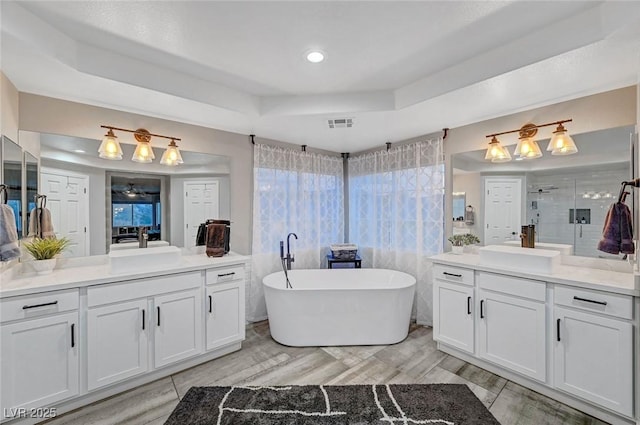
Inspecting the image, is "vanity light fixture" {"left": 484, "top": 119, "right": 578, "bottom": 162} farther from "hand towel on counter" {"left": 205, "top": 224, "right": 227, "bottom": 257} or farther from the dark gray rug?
"hand towel on counter" {"left": 205, "top": 224, "right": 227, "bottom": 257}

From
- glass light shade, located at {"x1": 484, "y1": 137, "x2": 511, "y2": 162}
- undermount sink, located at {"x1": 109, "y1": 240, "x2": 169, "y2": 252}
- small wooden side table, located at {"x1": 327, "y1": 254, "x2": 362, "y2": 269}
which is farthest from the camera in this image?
small wooden side table, located at {"x1": 327, "y1": 254, "x2": 362, "y2": 269}

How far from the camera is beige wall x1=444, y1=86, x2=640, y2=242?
2.10 meters

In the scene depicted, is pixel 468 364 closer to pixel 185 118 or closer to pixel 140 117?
pixel 185 118

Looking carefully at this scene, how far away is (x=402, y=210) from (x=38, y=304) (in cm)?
348

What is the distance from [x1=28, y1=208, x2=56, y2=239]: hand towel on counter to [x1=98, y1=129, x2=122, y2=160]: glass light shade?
612mm

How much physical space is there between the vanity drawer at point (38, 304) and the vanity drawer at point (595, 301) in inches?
135

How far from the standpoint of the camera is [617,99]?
83.8 inches

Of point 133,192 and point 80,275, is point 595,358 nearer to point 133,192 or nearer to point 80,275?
point 80,275

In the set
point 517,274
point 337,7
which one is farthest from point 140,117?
point 517,274

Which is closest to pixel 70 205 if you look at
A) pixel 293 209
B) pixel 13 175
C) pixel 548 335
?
pixel 13 175

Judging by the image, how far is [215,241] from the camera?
2.87 meters

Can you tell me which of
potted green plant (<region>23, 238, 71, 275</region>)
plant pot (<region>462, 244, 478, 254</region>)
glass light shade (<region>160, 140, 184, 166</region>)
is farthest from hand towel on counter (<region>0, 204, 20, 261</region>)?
plant pot (<region>462, 244, 478, 254</region>)

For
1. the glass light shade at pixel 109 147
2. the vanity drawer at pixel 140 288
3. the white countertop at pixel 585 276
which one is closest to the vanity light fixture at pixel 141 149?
the glass light shade at pixel 109 147

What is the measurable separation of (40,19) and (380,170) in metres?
3.37
